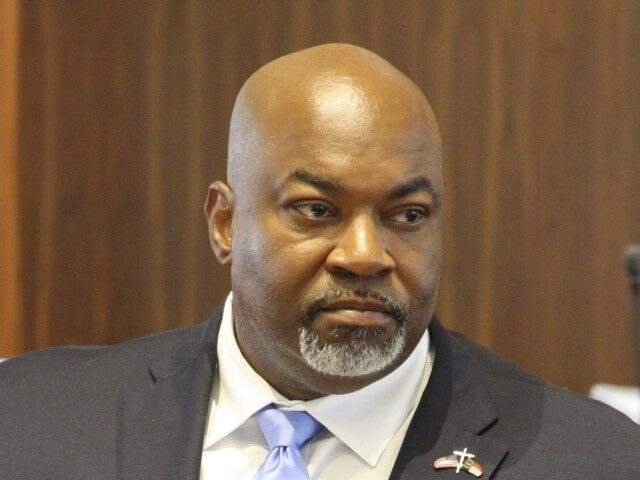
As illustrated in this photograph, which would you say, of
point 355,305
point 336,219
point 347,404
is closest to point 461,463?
point 347,404

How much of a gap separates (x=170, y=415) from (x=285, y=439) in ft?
0.72

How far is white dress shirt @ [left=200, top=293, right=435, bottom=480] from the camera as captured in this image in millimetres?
2043

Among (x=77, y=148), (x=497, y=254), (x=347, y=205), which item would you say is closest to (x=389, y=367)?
(x=347, y=205)

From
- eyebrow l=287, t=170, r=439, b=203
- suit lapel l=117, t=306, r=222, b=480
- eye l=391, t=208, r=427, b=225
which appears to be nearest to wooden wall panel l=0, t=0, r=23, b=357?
suit lapel l=117, t=306, r=222, b=480

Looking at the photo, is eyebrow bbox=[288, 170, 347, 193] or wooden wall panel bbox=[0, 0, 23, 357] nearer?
eyebrow bbox=[288, 170, 347, 193]

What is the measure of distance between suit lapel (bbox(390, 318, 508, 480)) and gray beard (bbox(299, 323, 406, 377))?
161 millimetres

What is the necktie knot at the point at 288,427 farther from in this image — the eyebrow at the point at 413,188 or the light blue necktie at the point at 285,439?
the eyebrow at the point at 413,188

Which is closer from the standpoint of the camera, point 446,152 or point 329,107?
point 329,107

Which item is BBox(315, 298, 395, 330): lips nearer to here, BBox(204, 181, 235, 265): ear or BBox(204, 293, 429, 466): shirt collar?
BBox(204, 293, 429, 466): shirt collar

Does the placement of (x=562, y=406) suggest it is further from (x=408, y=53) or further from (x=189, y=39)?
(x=189, y=39)

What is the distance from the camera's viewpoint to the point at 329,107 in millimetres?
1977

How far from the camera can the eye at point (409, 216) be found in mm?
1969

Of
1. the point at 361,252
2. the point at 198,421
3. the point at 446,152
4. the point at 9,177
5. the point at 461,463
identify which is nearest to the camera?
the point at 361,252

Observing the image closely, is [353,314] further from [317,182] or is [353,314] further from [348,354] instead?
[317,182]
